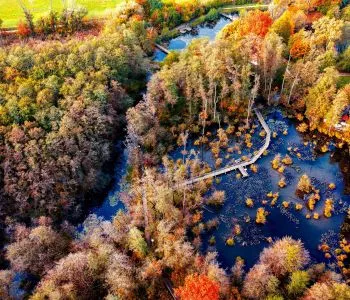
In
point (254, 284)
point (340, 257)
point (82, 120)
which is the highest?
point (82, 120)

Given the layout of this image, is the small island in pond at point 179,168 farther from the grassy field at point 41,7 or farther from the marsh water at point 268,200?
the grassy field at point 41,7

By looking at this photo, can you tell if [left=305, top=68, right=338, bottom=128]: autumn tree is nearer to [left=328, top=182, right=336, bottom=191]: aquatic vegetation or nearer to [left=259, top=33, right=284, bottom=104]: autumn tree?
[left=259, top=33, right=284, bottom=104]: autumn tree

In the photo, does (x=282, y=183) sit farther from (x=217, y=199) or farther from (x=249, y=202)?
(x=217, y=199)

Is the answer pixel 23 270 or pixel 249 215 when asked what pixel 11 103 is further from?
pixel 249 215

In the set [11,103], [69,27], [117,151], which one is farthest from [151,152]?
[69,27]

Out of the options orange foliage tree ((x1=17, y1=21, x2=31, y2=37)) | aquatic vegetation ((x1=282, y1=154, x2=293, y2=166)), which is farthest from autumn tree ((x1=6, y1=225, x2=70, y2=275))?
orange foliage tree ((x1=17, y1=21, x2=31, y2=37))
